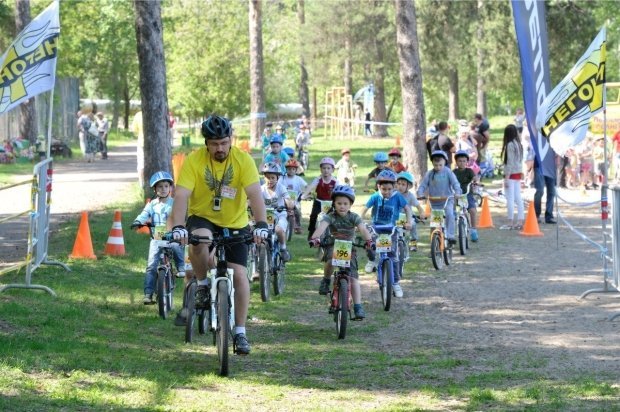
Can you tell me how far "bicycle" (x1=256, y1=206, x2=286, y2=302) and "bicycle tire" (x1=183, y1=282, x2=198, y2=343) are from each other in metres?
2.85

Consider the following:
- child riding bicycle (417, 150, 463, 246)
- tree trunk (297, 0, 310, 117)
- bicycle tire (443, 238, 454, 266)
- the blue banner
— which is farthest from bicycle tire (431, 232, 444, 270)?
tree trunk (297, 0, 310, 117)

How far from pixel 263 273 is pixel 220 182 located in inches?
180

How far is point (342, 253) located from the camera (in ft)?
39.8

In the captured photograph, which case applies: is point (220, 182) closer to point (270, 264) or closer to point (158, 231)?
point (158, 231)

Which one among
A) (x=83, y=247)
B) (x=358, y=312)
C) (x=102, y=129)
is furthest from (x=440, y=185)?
(x=102, y=129)

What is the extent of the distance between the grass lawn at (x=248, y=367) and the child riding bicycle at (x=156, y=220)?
327mm

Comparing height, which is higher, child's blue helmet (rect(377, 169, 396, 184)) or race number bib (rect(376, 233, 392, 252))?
child's blue helmet (rect(377, 169, 396, 184))

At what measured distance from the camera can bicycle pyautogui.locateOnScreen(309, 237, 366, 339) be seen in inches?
471

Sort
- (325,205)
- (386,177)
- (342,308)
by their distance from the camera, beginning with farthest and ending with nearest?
(325,205)
(386,177)
(342,308)

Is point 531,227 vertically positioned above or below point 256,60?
below

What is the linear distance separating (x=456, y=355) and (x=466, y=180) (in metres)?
8.95

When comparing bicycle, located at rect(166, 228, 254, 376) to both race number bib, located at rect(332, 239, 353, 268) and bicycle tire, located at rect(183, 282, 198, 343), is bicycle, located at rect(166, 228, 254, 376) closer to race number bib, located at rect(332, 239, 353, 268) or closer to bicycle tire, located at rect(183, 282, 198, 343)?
bicycle tire, located at rect(183, 282, 198, 343)

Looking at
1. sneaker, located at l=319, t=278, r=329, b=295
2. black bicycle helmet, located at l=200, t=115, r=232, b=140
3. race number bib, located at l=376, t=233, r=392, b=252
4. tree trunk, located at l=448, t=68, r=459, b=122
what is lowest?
sneaker, located at l=319, t=278, r=329, b=295

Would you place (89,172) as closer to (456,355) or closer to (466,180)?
(466,180)
